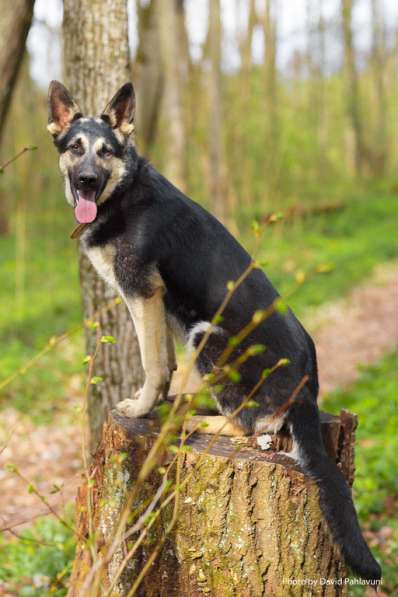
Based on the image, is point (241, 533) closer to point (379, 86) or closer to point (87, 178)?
point (87, 178)

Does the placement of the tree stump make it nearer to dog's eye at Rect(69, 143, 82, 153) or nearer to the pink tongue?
the pink tongue

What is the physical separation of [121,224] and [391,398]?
4477mm

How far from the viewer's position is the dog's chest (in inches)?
132

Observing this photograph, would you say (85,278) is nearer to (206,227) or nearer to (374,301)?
(206,227)

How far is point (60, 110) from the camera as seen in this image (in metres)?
3.44

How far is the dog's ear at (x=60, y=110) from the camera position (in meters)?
3.40

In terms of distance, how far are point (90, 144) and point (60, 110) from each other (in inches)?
12.1

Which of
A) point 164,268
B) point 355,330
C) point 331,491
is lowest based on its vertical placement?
point 331,491

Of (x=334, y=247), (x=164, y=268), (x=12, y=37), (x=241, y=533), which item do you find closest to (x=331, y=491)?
(x=241, y=533)

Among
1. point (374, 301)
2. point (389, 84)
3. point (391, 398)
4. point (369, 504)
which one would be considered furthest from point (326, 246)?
point (389, 84)

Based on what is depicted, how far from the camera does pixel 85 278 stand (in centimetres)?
443

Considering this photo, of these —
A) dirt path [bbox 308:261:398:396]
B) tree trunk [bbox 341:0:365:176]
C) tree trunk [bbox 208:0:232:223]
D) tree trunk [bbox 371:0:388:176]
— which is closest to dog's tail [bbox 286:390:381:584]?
dirt path [bbox 308:261:398:396]

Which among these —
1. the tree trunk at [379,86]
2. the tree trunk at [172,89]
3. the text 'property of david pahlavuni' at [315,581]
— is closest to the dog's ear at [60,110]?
the text 'property of david pahlavuni' at [315,581]

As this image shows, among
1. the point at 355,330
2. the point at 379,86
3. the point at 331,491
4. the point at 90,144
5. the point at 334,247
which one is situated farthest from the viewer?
the point at 379,86
